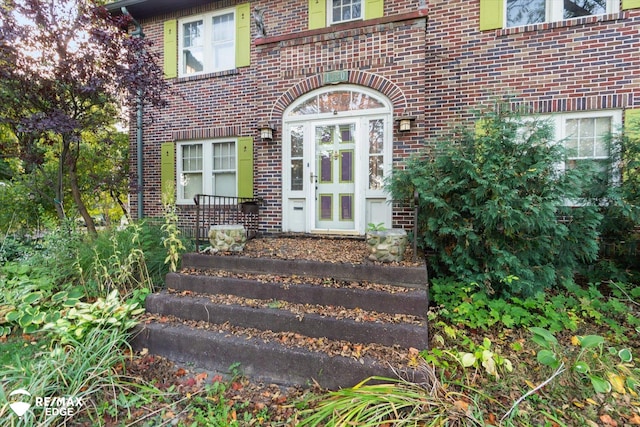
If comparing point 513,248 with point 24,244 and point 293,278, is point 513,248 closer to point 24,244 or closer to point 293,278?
point 293,278

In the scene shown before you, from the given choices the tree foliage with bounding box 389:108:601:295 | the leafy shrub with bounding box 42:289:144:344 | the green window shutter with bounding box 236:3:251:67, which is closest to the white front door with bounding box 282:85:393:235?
the tree foliage with bounding box 389:108:601:295

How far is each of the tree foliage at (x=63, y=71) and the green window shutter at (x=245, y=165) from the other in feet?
5.90

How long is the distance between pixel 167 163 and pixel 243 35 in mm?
3258

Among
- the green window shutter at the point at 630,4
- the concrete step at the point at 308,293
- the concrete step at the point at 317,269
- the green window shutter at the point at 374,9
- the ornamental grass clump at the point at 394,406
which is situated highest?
the green window shutter at the point at 374,9

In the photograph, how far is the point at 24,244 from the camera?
5.80 metres

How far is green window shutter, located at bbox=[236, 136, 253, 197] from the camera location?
6.14 metres

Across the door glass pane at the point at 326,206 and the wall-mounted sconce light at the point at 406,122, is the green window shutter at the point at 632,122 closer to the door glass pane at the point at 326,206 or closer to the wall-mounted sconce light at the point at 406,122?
the wall-mounted sconce light at the point at 406,122

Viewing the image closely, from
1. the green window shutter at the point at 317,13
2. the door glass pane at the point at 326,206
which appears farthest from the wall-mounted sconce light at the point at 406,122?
the green window shutter at the point at 317,13

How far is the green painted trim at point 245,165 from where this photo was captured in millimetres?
6141

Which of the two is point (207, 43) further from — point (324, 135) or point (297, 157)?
point (324, 135)

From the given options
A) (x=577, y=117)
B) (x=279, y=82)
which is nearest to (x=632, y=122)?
(x=577, y=117)

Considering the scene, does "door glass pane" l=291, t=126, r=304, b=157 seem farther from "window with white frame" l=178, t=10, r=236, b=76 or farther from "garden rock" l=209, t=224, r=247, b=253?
"window with white frame" l=178, t=10, r=236, b=76

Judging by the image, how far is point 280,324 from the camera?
276 cm

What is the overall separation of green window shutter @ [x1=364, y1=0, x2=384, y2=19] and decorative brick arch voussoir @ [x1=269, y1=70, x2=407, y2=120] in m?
1.50
